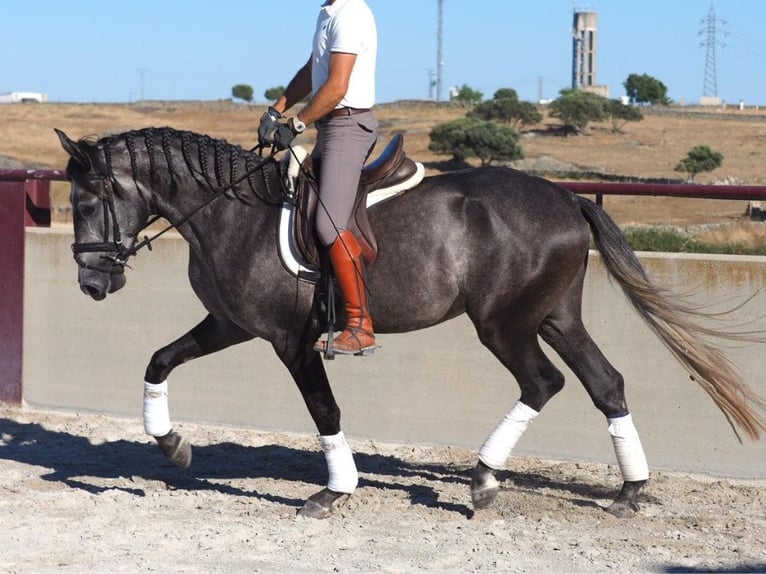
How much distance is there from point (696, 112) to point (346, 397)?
84.3 meters

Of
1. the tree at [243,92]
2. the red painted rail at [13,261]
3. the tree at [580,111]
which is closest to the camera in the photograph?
the red painted rail at [13,261]

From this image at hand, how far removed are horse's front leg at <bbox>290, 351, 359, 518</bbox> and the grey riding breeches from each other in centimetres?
75

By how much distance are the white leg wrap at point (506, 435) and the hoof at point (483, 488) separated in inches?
1.8

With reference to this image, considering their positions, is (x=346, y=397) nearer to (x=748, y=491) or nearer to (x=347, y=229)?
(x=347, y=229)

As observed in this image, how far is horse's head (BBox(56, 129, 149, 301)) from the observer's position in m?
5.81

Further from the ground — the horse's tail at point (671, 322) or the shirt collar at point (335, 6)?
the shirt collar at point (335, 6)

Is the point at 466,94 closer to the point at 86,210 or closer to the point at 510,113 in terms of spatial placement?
the point at 510,113

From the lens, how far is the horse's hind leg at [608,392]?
Result: 19.5 ft

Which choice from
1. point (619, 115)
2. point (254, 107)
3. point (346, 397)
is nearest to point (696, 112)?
point (619, 115)

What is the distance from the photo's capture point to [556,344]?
608 centimetres

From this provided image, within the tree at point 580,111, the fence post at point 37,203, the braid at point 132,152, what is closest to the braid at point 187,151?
the braid at point 132,152

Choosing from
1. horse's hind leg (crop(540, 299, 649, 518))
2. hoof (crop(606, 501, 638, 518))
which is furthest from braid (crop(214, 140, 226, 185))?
hoof (crop(606, 501, 638, 518))

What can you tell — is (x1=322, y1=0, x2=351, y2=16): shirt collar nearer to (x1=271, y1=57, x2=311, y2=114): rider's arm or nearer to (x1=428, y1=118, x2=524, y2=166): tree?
(x1=271, y1=57, x2=311, y2=114): rider's arm

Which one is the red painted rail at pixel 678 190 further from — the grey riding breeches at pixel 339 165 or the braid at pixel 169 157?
the braid at pixel 169 157
